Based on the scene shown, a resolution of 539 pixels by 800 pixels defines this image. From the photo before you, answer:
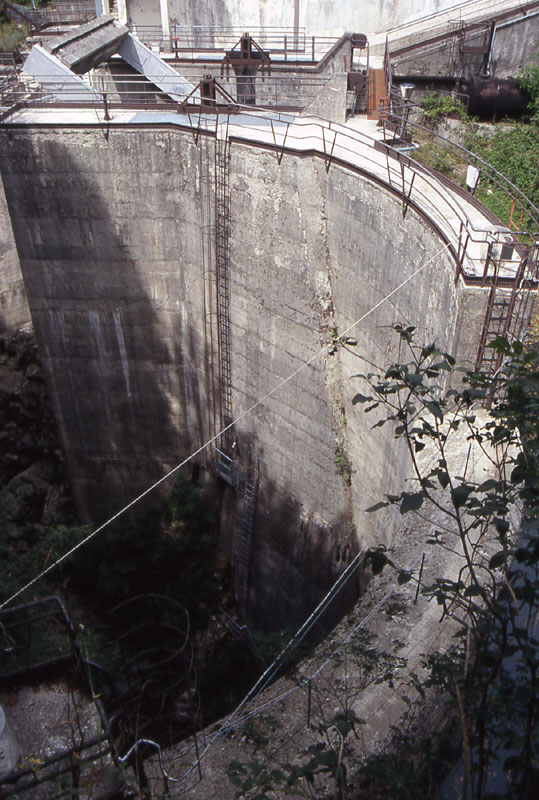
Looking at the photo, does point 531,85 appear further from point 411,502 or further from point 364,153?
point 411,502

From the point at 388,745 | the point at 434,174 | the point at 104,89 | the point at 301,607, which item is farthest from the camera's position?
the point at 104,89

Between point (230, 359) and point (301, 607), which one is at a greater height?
point (230, 359)

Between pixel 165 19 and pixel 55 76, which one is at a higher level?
pixel 165 19

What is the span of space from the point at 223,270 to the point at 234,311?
75cm

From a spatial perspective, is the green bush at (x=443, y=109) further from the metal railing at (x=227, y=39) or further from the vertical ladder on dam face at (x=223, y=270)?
the vertical ladder on dam face at (x=223, y=270)

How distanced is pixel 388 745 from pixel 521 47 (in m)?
16.3

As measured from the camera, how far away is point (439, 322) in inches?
321

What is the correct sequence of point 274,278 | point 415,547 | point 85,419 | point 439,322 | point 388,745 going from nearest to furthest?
point 388,745, point 415,547, point 439,322, point 274,278, point 85,419

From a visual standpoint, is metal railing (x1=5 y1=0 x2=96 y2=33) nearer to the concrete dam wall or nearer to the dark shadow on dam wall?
the dark shadow on dam wall

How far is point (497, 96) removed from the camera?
15.4 m

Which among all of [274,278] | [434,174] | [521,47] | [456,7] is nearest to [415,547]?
[434,174]

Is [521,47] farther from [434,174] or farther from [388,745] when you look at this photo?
[388,745]

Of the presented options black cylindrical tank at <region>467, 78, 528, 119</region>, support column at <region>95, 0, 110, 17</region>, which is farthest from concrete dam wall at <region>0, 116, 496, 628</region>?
support column at <region>95, 0, 110, 17</region>

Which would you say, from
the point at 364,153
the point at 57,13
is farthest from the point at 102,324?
the point at 57,13
